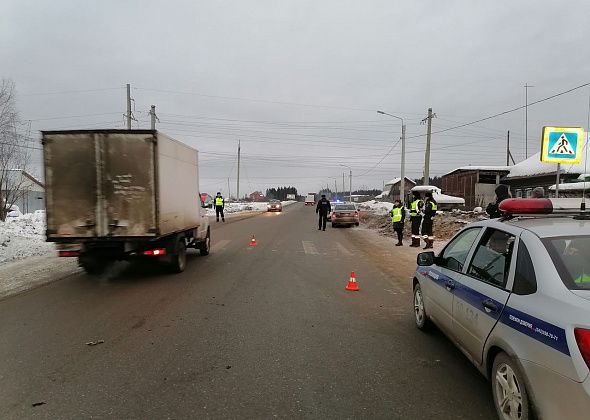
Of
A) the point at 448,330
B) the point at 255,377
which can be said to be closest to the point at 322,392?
the point at 255,377

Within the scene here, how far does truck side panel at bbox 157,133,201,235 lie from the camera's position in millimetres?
8742

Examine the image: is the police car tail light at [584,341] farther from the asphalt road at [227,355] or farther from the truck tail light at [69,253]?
the truck tail light at [69,253]

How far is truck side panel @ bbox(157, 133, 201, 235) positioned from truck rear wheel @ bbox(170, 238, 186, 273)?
0.37 meters

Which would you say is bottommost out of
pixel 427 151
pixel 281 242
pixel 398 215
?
pixel 281 242

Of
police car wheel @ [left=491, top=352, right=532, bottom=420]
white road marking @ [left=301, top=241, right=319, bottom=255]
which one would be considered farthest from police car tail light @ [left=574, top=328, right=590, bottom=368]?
white road marking @ [left=301, top=241, right=319, bottom=255]

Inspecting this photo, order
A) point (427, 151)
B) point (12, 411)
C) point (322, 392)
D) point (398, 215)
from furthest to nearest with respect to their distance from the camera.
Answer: point (427, 151) → point (398, 215) → point (322, 392) → point (12, 411)

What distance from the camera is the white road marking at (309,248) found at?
1411 cm

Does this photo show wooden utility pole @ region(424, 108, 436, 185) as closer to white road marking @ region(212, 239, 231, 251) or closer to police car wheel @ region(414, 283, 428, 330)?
white road marking @ region(212, 239, 231, 251)

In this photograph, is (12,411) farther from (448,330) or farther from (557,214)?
(557,214)

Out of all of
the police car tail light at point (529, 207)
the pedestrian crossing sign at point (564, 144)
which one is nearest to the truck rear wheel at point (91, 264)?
the police car tail light at point (529, 207)

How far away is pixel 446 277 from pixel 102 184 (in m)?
6.55

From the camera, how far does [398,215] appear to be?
1636cm

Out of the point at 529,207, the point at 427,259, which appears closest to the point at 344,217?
the point at 427,259

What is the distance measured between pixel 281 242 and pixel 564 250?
14116 millimetres
